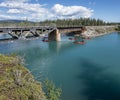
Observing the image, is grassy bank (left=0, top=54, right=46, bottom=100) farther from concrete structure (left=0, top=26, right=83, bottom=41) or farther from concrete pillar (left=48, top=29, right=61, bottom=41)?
concrete pillar (left=48, top=29, right=61, bottom=41)

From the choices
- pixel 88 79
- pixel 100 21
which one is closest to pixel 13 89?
pixel 88 79

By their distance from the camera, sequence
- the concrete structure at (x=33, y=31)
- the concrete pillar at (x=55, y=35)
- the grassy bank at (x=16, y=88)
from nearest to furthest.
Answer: the grassy bank at (x=16, y=88), the concrete structure at (x=33, y=31), the concrete pillar at (x=55, y=35)

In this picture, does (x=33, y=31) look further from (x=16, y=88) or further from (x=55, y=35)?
(x=16, y=88)

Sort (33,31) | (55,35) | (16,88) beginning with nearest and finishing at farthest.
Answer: (16,88)
(33,31)
(55,35)

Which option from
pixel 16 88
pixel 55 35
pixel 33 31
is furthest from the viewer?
pixel 55 35

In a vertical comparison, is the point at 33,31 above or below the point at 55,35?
above

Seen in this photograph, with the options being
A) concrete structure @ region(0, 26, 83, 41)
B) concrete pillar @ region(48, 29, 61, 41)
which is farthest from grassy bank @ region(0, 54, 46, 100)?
concrete pillar @ region(48, 29, 61, 41)

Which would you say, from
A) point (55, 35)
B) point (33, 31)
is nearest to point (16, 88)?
point (33, 31)

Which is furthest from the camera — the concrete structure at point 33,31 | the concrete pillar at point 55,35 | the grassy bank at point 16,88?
the concrete pillar at point 55,35

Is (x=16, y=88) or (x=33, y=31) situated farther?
(x=33, y=31)

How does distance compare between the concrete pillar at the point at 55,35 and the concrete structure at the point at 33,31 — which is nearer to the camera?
the concrete structure at the point at 33,31

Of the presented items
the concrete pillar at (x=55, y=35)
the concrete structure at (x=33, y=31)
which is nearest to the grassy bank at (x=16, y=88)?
the concrete structure at (x=33, y=31)

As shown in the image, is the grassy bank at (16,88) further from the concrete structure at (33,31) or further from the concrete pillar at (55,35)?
the concrete pillar at (55,35)

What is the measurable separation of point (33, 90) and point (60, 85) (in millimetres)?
13787
